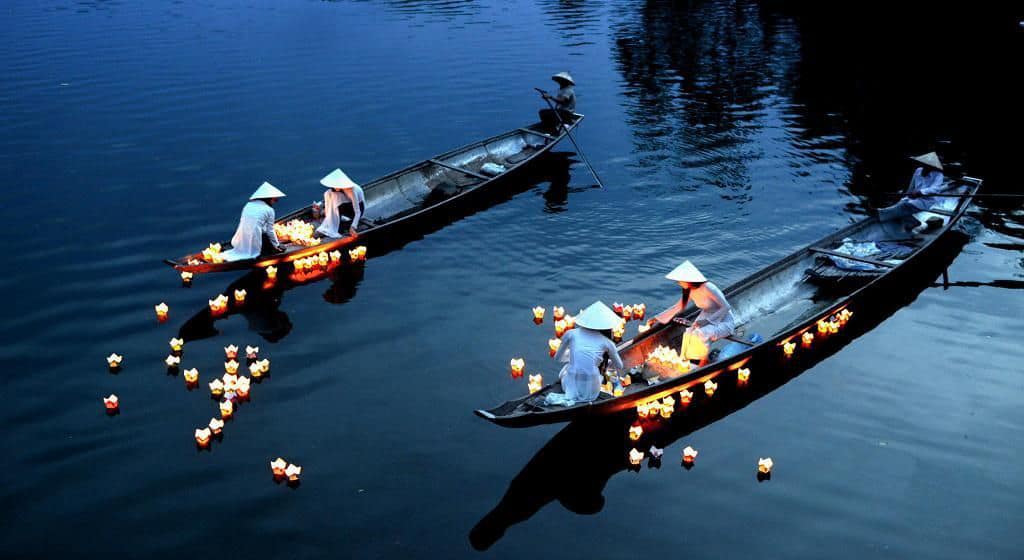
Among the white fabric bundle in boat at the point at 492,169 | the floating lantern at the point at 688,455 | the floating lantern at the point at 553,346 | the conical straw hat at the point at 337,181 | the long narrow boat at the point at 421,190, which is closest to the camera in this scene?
the floating lantern at the point at 688,455

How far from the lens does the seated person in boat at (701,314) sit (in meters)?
11.2

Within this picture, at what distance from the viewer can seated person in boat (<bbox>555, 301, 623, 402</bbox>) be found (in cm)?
991

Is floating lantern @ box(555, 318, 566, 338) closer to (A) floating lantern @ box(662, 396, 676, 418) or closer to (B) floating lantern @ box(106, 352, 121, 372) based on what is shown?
(A) floating lantern @ box(662, 396, 676, 418)

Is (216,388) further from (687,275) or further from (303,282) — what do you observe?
(687,275)

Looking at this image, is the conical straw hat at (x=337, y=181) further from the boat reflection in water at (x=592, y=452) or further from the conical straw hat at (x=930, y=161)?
the conical straw hat at (x=930, y=161)

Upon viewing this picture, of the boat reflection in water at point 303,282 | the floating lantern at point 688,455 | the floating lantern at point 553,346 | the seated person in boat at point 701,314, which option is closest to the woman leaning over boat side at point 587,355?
the floating lantern at point 688,455

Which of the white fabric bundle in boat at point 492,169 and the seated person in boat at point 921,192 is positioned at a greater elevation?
the white fabric bundle in boat at point 492,169

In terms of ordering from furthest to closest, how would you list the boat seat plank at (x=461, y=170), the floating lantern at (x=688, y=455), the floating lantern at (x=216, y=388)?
the boat seat plank at (x=461, y=170) < the floating lantern at (x=216, y=388) < the floating lantern at (x=688, y=455)

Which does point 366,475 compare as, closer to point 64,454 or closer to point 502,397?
point 502,397

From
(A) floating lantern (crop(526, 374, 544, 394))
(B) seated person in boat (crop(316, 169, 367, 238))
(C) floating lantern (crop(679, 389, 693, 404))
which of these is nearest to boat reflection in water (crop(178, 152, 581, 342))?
(B) seated person in boat (crop(316, 169, 367, 238))

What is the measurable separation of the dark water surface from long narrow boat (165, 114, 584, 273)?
62 cm

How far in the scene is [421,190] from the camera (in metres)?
18.3

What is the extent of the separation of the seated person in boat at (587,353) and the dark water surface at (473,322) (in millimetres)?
955

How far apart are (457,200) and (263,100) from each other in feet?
37.4
